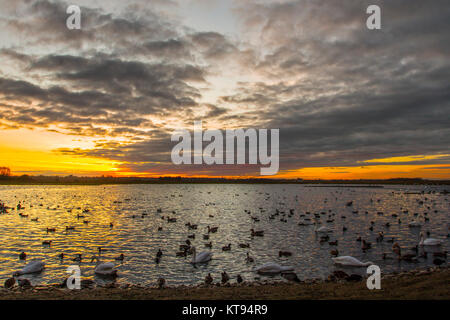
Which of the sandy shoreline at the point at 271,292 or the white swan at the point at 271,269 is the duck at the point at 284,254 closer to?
the white swan at the point at 271,269

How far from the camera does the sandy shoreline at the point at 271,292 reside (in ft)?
39.5

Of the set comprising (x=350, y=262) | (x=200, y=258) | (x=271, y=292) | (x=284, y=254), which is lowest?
(x=284, y=254)

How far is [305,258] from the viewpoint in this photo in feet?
77.4

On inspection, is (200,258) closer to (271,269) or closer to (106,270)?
(271,269)

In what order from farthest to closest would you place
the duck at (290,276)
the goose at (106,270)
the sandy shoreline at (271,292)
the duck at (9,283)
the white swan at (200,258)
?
the white swan at (200,258)
the goose at (106,270)
the duck at (290,276)
the duck at (9,283)
the sandy shoreline at (271,292)

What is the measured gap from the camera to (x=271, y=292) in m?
14.0

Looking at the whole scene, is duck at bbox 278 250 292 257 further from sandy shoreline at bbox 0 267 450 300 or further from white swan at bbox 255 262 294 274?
sandy shoreline at bbox 0 267 450 300

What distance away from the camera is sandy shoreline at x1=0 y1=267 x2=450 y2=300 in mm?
12039

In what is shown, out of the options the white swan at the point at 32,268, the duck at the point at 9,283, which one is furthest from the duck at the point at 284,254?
the duck at the point at 9,283

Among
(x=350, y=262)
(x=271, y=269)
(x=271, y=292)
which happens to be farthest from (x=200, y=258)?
(x=350, y=262)

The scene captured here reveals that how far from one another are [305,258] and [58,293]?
1719cm

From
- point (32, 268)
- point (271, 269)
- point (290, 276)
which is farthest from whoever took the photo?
point (271, 269)

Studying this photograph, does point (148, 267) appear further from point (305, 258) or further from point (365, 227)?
point (365, 227)

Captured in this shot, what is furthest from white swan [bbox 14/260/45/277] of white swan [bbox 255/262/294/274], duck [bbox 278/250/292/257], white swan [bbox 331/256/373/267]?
white swan [bbox 331/256/373/267]
